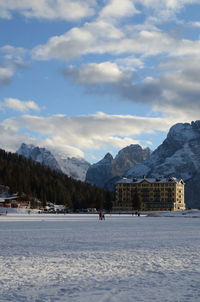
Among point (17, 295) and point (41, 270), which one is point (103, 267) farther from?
point (17, 295)

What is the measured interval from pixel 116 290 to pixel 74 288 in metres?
1.51

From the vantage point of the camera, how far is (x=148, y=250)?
26.3 m

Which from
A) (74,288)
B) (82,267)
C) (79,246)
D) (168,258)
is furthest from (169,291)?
(79,246)

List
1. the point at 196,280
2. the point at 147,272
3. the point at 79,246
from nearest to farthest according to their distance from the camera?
the point at 196,280 → the point at 147,272 → the point at 79,246

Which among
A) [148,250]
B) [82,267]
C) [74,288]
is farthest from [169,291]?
[148,250]

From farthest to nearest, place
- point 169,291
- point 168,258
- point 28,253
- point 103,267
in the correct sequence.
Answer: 1. point 28,253
2. point 168,258
3. point 103,267
4. point 169,291

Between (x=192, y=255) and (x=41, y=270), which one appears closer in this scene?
(x=41, y=270)

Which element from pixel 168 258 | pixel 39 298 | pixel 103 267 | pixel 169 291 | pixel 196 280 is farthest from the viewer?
pixel 168 258

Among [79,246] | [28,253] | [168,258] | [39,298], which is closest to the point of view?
[39,298]

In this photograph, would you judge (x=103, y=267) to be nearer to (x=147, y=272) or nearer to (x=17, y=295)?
(x=147, y=272)

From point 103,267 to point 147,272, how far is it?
2.23m

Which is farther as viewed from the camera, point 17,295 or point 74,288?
point 74,288

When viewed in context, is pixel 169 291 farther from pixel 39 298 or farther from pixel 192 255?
pixel 192 255

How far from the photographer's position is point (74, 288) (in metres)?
15.0
